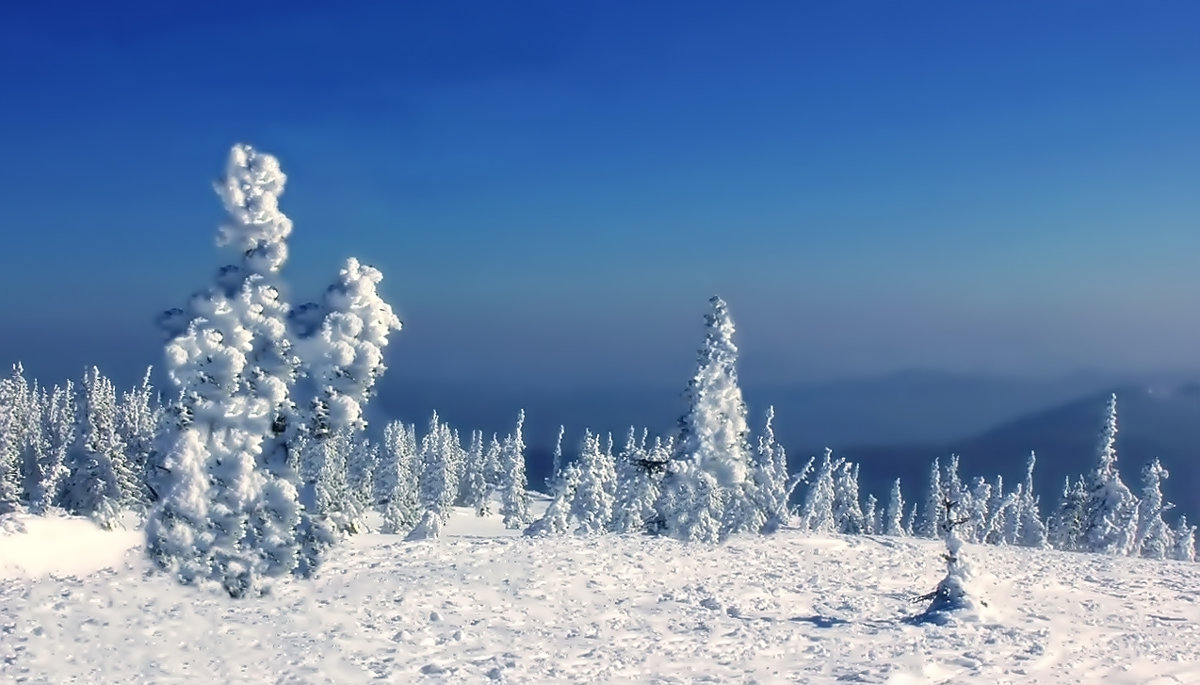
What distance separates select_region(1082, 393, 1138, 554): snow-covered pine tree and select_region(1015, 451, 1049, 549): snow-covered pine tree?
91.2 feet

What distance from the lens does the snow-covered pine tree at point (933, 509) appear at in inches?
4254

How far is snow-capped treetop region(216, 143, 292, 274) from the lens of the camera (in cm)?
2138

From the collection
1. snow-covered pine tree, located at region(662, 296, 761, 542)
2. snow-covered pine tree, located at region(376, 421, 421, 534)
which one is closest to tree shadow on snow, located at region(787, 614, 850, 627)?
snow-covered pine tree, located at region(662, 296, 761, 542)

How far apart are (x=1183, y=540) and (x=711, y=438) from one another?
74420mm

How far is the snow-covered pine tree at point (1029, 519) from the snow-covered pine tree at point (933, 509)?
29.6 ft

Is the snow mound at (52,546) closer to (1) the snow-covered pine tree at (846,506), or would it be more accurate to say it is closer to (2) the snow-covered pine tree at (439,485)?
(2) the snow-covered pine tree at (439,485)

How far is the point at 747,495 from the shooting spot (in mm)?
40781

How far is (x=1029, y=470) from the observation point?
109938mm

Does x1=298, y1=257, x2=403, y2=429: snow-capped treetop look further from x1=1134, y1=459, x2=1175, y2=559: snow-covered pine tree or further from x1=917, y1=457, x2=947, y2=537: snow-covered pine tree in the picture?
x1=917, y1=457, x2=947, y2=537: snow-covered pine tree

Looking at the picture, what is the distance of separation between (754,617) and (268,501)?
40.8 ft

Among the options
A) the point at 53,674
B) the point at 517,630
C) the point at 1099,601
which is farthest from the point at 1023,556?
the point at 53,674

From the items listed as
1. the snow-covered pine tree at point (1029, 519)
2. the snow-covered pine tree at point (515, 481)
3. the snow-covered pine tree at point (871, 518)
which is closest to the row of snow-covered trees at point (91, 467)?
the snow-covered pine tree at point (515, 481)

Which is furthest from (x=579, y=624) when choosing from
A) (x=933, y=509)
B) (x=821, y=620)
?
(x=933, y=509)

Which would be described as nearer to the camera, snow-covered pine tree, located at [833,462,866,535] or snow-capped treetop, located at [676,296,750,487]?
snow-capped treetop, located at [676,296,750,487]
